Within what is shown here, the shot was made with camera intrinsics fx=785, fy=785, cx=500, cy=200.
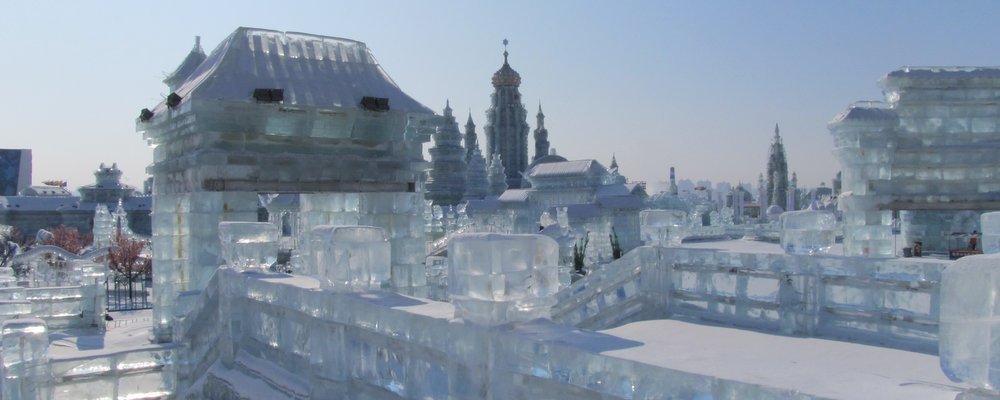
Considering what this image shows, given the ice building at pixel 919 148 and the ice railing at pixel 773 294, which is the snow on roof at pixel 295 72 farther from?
the ice building at pixel 919 148

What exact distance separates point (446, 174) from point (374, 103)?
162 ft

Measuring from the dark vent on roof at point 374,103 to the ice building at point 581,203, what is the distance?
25.6 meters

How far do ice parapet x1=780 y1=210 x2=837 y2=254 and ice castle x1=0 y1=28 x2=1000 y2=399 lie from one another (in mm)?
26

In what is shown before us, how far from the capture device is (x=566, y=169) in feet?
150

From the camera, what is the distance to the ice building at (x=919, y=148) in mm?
18766

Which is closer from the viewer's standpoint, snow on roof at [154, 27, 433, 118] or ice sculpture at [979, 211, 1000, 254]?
ice sculpture at [979, 211, 1000, 254]

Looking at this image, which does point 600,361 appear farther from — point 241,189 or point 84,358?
point 241,189

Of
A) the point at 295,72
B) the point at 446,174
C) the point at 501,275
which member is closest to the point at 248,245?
the point at 501,275

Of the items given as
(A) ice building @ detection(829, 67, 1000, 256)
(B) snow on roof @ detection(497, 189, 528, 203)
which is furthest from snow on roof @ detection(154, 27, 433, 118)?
(B) snow on roof @ detection(497, 189, 528, 203)

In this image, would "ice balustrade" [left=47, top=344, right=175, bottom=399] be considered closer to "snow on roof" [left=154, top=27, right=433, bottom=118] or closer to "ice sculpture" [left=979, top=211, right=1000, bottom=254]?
"snow on roof" [left=154, top=27, right=433, bottom=118]

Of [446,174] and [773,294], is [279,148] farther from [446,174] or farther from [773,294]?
[446,174]

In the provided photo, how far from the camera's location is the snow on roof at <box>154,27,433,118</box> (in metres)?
12.1

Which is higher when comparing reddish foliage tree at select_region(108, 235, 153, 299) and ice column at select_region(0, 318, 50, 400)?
ice column at select_region(0, 318, 50, 400)

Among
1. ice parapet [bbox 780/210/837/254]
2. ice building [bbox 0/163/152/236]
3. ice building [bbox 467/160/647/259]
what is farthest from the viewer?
ice building [bbox 0/163/152/236]
